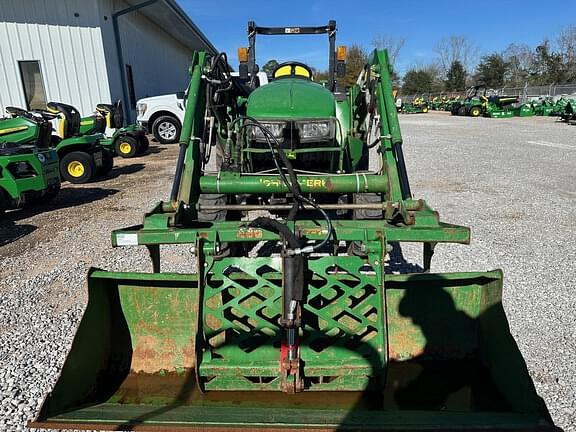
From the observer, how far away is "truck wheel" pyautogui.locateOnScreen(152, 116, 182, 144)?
1420 cm

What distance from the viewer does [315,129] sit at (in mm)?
4066

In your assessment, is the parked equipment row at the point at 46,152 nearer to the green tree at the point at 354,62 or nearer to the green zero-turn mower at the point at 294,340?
the green zero-turn mower at the point at 294,340

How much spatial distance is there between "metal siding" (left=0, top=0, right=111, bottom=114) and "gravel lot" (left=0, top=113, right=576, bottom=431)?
3609mm

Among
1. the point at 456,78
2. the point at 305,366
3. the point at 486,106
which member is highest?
the point at 456,78

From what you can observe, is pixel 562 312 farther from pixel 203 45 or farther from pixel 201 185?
pixel 203 45

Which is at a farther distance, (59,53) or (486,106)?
(486,106)

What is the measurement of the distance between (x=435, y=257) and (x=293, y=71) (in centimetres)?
268

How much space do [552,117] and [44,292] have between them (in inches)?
1157

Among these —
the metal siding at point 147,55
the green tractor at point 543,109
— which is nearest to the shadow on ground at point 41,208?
the metal siding at point 147,55

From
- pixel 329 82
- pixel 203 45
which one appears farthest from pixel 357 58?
pixel 329 82

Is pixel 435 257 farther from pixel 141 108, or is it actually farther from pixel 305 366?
pixel 141 108

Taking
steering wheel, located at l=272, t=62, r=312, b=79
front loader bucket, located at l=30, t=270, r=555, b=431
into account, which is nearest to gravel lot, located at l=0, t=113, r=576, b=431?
front loader bucket, located at l=30, t=270, r=555, b=431

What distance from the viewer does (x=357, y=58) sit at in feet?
135

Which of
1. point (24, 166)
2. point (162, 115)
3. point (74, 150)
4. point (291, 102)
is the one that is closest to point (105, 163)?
point (74, 150)
